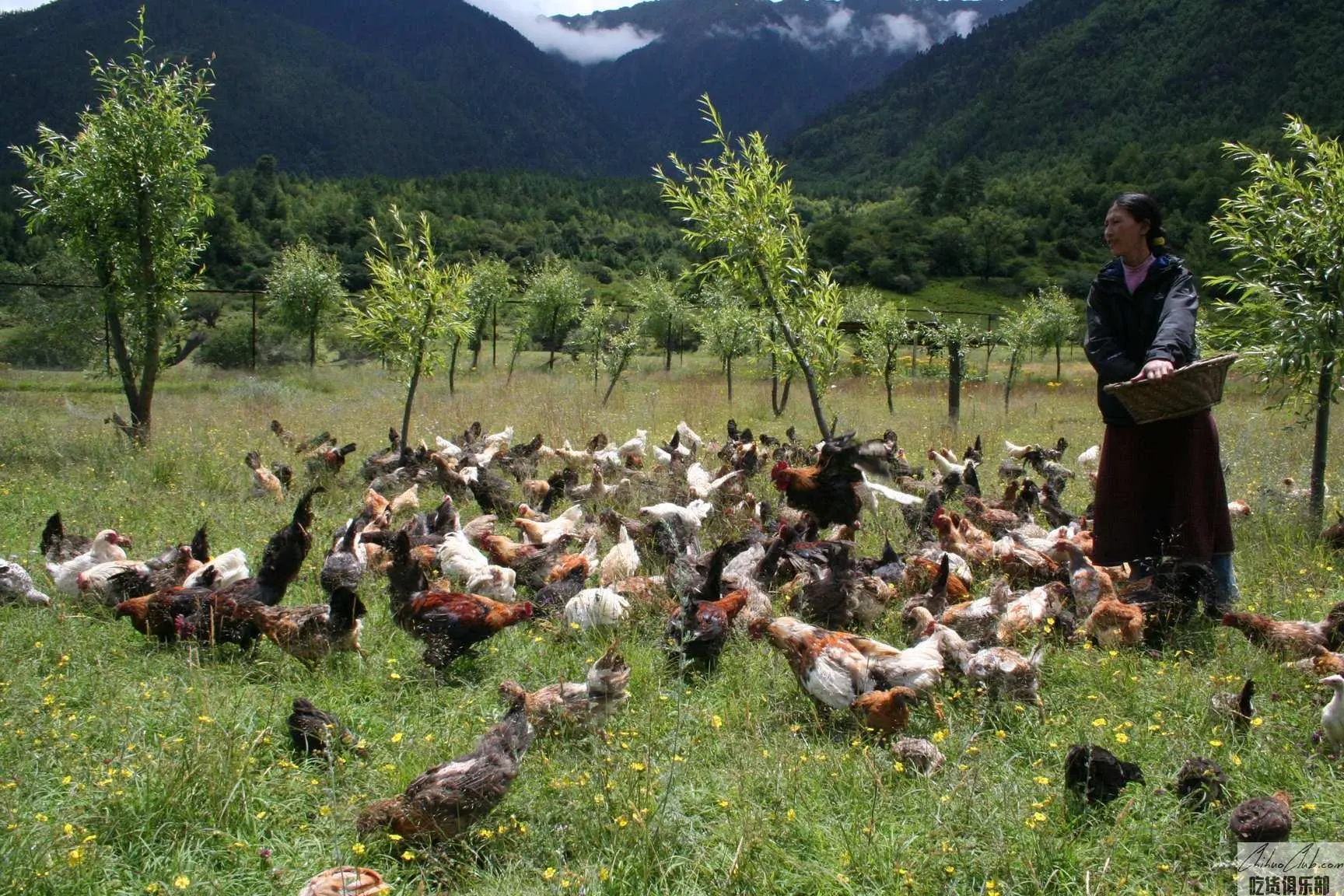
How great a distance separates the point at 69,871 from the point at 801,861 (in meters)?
2.37

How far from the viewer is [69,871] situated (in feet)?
8.10

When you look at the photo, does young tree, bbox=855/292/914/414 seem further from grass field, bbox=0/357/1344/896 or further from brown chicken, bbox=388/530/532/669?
brown chicken, bbox=388/530/532/669

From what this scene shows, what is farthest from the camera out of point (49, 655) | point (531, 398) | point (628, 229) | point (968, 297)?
point (628, 229)

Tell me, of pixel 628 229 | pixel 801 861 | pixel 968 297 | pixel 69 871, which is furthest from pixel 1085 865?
pixel 628 229

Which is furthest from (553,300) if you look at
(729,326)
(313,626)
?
(313,626)

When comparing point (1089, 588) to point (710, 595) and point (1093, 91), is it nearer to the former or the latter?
point (710, 595)

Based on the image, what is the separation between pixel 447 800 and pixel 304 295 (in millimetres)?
33003

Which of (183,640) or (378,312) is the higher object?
(378,312)

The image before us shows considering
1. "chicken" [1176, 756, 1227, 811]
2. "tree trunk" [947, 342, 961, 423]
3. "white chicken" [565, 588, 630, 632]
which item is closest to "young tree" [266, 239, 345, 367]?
"tree trunk" [947, 342, 961, 423]

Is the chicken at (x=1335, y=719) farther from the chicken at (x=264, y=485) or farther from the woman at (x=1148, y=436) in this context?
the chicken at (x=264, y=485)

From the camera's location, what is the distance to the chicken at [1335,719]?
3.02m

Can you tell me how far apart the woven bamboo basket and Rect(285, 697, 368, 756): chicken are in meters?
3.99

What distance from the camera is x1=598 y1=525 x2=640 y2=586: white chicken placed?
5.55m

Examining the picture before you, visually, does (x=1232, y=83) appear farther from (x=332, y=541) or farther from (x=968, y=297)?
(x=332, y=541)
